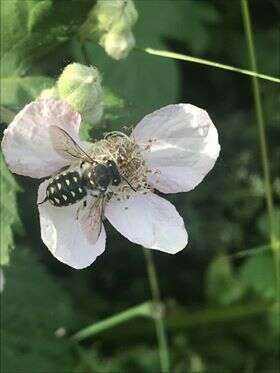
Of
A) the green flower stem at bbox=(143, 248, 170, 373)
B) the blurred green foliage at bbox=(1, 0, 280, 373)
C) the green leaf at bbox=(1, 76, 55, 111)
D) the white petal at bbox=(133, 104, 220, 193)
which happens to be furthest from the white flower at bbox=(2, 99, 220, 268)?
the green flower stem at bbox=(143, 248, 170, 373)

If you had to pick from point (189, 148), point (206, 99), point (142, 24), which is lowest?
point (206, 99)

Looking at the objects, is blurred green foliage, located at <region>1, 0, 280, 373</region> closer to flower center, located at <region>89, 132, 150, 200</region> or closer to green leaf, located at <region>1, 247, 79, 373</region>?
green leaf, located at <region>1, 247, 79, 373</region>

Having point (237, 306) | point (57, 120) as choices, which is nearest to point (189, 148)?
point (57, 120)

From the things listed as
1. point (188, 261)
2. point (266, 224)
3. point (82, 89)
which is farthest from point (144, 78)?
point (82, 89)

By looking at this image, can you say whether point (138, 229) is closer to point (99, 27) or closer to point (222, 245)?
point (99, 27)

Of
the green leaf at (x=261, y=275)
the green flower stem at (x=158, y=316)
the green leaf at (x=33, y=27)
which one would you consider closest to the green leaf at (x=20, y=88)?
the green leaf at (x=33, y=27)

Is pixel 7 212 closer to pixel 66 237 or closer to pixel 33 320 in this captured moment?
pixel 66 237

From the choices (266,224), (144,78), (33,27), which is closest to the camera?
(33,27)
